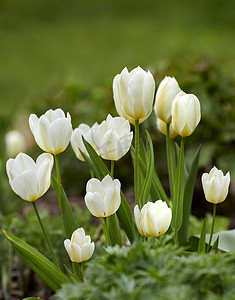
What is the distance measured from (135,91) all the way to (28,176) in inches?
15.5

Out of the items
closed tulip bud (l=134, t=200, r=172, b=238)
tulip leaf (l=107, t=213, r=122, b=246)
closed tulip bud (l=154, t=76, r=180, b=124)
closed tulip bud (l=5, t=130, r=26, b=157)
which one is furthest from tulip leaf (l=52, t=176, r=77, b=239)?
closed tulip bud (l=5, t=130, r=26, b=157)

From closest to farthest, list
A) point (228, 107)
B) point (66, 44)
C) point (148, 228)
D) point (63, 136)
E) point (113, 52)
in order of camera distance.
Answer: point (148, 228) → point (63, 136) → point (228, 107) → point (113, 52) → point (66, 44)

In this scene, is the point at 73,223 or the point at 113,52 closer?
the point at 73,223

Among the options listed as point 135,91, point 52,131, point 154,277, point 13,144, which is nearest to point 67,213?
point 52,131

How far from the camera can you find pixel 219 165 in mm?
3238

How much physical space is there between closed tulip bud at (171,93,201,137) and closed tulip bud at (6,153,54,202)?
1.33 feet

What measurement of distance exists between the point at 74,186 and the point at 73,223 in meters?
2.37

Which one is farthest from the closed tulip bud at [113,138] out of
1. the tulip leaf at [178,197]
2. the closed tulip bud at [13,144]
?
the closed tulip bud at [13,144]

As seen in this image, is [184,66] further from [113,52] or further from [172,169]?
[113,52]

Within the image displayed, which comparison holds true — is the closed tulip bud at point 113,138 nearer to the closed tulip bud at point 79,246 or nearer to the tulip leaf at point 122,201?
the tulip leaf at point 122,201

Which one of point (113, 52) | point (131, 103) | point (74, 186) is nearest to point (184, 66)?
point (74, 186)

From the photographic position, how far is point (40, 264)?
4.72ft

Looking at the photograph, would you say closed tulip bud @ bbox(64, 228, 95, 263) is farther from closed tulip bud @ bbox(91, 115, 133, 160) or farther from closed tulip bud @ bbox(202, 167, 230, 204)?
closed tulip bud @ bbox(202, 167, 230, 204)

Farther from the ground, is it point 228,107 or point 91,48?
point 91,48
